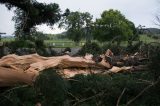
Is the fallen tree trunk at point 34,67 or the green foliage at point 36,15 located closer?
the fallen tree trunk at point 34,67

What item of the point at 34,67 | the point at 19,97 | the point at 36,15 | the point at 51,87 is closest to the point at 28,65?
the point at 34,67

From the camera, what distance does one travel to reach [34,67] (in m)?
7.31

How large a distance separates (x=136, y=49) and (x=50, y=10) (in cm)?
1257

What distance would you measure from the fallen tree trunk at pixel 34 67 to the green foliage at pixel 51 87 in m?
0.96

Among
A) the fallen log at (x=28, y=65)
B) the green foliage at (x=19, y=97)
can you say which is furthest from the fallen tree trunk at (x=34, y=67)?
the green foliage at (x=19, y=97)

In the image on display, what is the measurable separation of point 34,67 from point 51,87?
7.58 ft

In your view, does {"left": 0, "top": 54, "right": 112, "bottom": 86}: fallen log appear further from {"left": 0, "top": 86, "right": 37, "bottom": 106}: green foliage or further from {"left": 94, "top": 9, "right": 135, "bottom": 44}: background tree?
{"left": 94, "top": 9, "right": 135, "bottom": 44}: background tree

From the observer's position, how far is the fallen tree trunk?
6379 mm

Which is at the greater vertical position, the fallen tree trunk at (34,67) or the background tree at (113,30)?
the fallen tree trunk at (34,67)

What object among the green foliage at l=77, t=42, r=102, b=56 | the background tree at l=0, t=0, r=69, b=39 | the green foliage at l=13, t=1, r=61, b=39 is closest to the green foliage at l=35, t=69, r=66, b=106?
the green foliage at l=77, t=42, r=102, b=56

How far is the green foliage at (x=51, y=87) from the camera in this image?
504 centimetres

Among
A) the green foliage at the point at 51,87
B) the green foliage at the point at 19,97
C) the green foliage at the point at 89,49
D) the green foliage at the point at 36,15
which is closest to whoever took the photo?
the green foliage at the point at 51,87

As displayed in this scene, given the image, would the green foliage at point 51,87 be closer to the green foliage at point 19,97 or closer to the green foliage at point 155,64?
the green foliage at point 19,97

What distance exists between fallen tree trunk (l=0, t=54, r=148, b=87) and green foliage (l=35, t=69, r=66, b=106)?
3.14 feet
